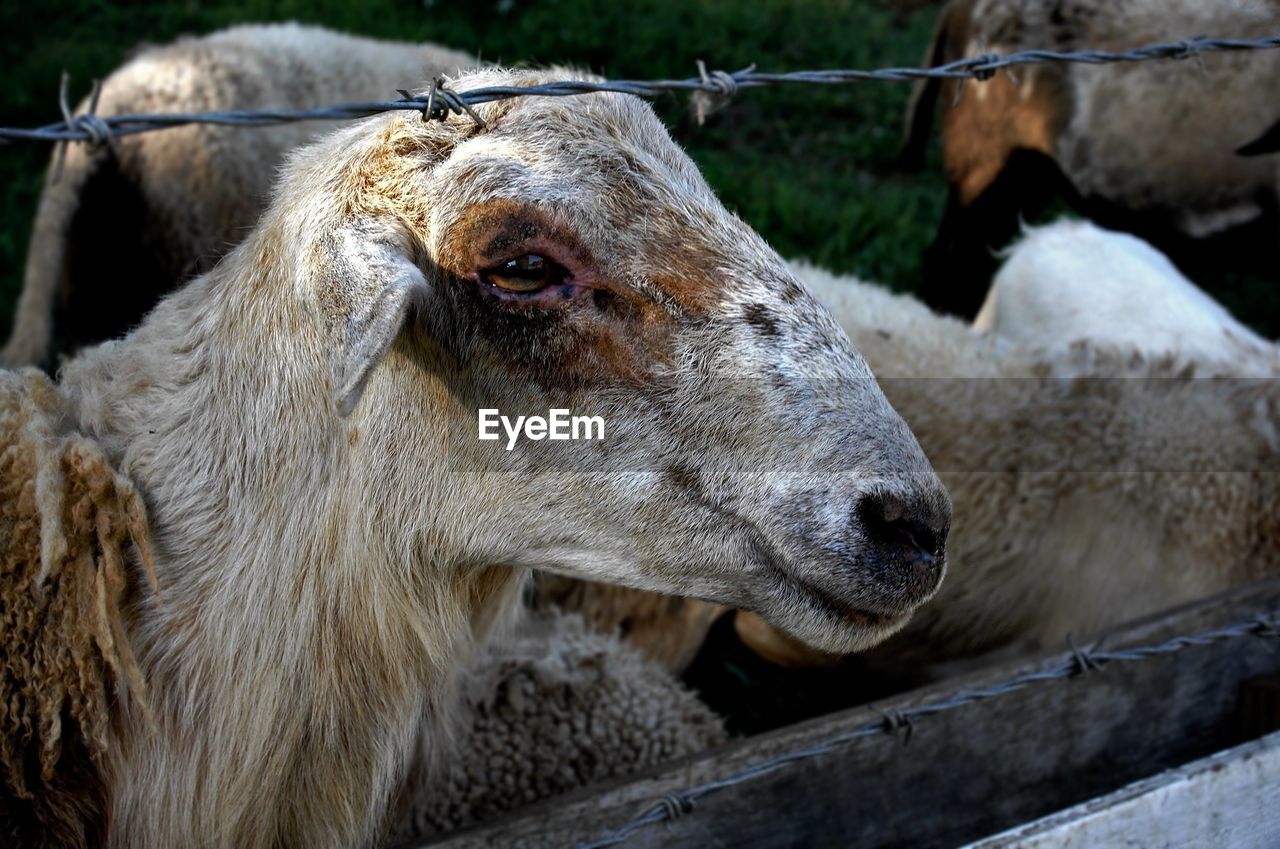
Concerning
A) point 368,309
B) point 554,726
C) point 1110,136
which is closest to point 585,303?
point 368,309

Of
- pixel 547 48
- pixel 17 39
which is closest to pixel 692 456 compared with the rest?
pixel 547 48

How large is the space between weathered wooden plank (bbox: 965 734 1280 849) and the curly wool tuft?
5.71 feet

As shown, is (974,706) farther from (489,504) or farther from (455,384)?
(455,384)

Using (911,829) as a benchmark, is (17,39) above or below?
above

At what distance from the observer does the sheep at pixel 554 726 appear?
2926mm

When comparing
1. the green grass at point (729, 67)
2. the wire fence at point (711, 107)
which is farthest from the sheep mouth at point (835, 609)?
the green grass at point (729, 67)

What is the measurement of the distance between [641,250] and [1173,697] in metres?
2.09

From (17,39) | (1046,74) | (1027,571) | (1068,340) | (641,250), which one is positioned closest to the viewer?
(641,250)

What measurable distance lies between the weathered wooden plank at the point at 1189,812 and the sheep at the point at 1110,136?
4276 mm

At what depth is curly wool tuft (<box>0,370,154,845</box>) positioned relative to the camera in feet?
6.97

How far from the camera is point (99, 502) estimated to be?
2186 mm

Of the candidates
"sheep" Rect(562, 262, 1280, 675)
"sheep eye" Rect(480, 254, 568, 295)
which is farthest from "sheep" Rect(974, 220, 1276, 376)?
"sheep eye" Rect(480, 254, 568, 295)

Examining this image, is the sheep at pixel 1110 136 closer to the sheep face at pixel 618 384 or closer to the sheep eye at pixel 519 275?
the sheep face at pixel 618 384

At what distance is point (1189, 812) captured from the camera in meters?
2.41
